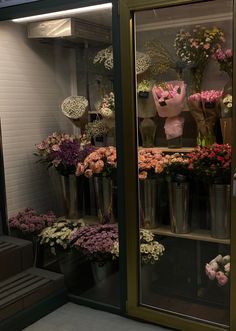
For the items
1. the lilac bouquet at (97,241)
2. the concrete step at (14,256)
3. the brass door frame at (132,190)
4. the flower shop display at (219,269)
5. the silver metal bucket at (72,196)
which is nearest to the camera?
the brass door frame at (132,190)

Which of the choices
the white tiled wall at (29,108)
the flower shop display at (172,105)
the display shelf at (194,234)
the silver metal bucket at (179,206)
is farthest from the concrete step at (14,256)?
the flower shop display at (172,105)

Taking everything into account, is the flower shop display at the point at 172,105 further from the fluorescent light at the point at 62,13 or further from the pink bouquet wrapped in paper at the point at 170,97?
the fluorescent light at the point at 62,13

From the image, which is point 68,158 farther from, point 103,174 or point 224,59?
point 224,59

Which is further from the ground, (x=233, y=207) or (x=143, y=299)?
(x=233, y=207)

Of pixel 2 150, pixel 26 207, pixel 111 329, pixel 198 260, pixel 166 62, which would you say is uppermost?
pixel 166 62

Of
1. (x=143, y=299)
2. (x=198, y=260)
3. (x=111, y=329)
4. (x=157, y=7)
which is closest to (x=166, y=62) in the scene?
(x=157, y=7)

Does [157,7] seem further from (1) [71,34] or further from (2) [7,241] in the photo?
(2) [7,241]

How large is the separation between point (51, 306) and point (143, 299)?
0.65 m

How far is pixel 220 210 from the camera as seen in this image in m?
2.59

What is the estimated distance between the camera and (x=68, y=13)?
9.41 ft

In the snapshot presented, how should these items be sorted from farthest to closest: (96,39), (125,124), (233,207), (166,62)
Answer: (96,39) → (166,62) → (125,124) → (233,207)

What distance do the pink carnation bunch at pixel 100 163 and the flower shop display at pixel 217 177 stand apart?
58 cm

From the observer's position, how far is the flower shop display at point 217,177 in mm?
2499

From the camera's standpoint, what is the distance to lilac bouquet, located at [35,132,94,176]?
317 cm
